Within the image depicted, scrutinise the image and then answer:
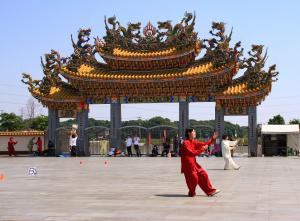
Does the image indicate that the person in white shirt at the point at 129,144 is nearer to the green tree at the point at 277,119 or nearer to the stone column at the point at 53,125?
the stone column at the point at 53,125

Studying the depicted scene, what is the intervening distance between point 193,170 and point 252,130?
26.4 metres

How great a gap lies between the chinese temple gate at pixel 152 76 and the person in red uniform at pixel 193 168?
81.7 ft

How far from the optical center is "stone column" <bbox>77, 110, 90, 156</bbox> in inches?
1668

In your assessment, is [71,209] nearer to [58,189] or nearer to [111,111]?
[58,189]

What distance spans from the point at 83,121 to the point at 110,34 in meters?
7.18

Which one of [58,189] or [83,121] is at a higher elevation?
[83,121]

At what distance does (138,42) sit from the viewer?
43094 millimetres

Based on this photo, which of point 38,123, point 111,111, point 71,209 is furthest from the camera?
point 38,123

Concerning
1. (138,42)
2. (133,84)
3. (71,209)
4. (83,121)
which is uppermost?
(138,42)

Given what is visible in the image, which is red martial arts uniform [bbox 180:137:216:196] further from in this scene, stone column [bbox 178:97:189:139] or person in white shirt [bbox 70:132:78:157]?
person in white shirt [bbox 70:132:78:157]

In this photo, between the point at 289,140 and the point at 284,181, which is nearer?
the point at 284,181

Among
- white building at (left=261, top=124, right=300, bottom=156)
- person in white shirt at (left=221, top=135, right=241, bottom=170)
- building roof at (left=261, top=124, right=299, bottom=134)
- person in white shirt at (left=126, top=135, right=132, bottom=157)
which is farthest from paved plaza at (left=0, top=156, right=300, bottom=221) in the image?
white building at (left=261, top=124, right=300, bottom=156)

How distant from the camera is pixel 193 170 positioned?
13.6 metres

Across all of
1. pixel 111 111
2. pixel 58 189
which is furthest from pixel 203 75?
pixel 58 189
